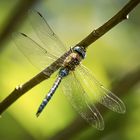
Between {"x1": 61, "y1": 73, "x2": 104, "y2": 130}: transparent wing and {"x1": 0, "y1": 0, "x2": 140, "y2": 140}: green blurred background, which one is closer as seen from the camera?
{"x1": 61, "y1": 73, "x2": 104, "y2": 130}: transparent wing

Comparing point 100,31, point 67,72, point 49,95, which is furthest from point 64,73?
point 100,31

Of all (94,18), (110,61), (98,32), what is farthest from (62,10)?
(98,32)

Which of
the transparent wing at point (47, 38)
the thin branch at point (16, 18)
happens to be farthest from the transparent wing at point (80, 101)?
the thin branch at point (16, 18)

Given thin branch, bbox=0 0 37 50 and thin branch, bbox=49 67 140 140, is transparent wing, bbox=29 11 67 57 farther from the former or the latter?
thin branch, bbox=49 67 140 140

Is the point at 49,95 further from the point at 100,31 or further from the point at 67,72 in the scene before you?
the point at 100,31

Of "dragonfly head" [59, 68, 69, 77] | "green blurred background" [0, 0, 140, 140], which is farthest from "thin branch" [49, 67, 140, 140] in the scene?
"dragonfly head" [59, 68, 69, 77]

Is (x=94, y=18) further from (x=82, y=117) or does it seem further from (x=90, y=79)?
(x=82, y=117)

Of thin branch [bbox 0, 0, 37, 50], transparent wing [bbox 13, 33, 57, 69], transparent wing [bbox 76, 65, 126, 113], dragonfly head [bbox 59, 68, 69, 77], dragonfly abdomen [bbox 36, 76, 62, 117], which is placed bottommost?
transparent wing [bbox 76, 65, 126, 113]
